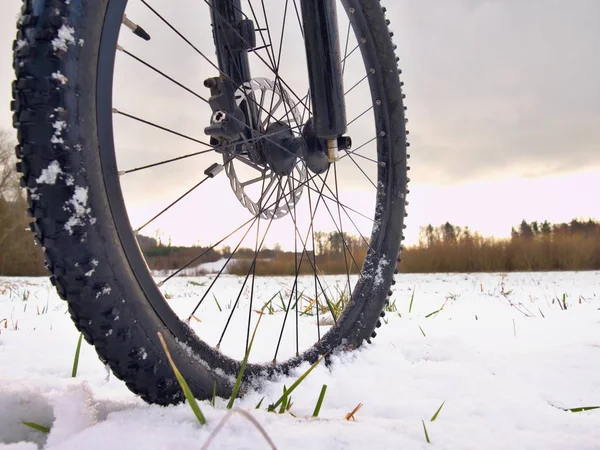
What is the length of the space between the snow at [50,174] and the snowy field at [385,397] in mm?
343

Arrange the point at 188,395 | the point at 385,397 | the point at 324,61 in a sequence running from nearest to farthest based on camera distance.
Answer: the point at 188,395 < the point at 385,397 < the point at 324,61

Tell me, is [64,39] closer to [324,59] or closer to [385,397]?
[324,59]

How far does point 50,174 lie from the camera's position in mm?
678

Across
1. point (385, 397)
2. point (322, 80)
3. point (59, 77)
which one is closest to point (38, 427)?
point (59, 77)

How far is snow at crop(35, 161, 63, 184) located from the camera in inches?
26.7

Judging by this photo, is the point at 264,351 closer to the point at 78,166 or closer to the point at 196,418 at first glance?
the point at 196,418

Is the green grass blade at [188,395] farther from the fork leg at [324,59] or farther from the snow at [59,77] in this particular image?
the fork leg at [324,59]

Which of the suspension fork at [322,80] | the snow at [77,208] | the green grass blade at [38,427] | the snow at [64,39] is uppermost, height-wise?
the suspension fork at [322,80]

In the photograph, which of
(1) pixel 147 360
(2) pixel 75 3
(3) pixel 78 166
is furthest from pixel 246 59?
(1) pixel 147 360

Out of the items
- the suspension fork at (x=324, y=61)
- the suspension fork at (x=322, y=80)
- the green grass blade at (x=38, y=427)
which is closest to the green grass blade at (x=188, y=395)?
the green grass blade at (x=38, y=427)

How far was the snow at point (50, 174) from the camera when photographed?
0.68 metres

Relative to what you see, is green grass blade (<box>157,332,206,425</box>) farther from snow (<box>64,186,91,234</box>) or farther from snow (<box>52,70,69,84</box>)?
snow (<box>52,70,69,84</box>)

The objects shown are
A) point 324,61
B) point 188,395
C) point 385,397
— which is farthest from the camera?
point 324,61

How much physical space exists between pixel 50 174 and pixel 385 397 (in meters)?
0.77
